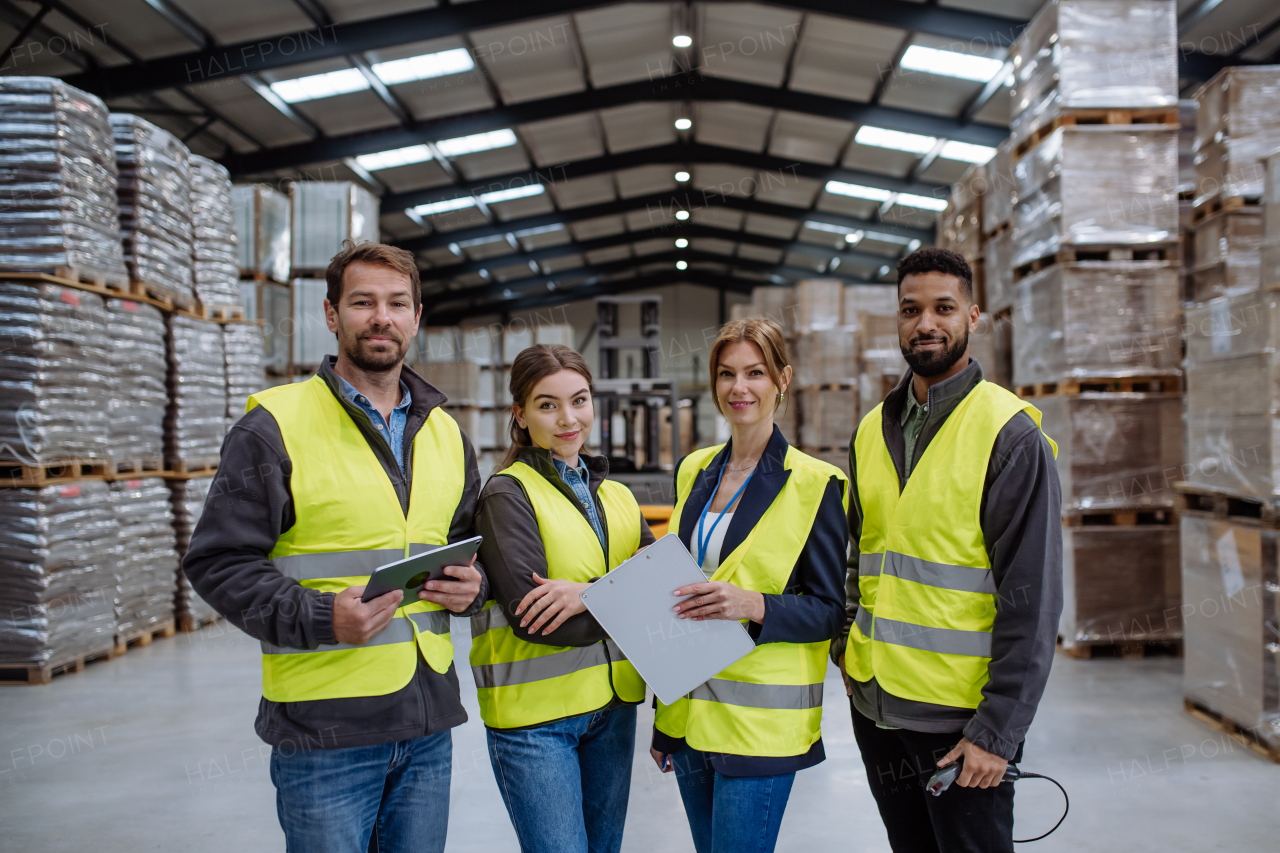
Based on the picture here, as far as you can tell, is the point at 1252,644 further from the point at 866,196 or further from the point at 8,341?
the point at 866,196

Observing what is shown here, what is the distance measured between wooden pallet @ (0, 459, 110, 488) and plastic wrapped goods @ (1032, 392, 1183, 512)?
6.87 meters

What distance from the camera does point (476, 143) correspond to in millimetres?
13273

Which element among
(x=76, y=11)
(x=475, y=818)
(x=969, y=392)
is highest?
(x=76, y=11)

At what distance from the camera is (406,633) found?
1705 millimetres

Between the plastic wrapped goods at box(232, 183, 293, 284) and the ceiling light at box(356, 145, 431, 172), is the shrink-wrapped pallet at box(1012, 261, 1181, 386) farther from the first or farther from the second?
the ceiling light at box(356, 145, 431, 172)

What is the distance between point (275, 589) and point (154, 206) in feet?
20.2

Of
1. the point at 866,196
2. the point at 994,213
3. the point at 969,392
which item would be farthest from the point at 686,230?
the point at 969,392

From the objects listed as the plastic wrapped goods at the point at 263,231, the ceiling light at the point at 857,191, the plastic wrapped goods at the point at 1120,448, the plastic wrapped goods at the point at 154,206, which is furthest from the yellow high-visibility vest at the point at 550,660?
the ceiling light at the point at 857,191

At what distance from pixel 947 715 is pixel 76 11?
33.0 ft

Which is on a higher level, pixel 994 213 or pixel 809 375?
pixel 994 213

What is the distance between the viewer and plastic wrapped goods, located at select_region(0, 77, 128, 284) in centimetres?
530

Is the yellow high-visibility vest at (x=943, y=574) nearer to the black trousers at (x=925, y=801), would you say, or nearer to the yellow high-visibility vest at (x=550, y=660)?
the black trousers at (x=925, y=801)

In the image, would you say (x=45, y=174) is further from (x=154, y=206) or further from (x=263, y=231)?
(x=263, y=231)

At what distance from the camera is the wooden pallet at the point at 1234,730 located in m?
3.96
